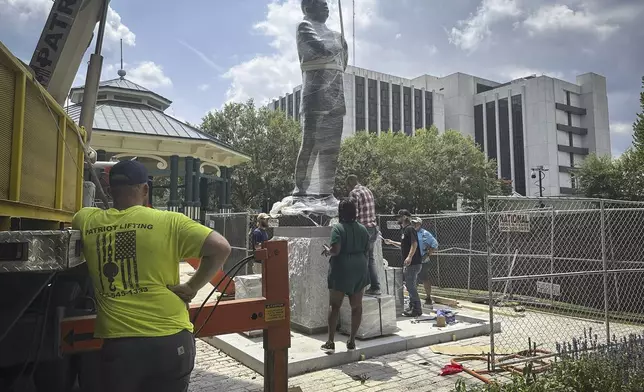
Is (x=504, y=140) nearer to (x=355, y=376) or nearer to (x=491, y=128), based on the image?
(x=491, y=128)

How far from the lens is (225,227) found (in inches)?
556

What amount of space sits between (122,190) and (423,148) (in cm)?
3372

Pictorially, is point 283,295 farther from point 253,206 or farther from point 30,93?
point 253,206

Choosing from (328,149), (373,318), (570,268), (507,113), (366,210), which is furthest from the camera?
(507,113)

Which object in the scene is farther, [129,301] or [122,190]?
[122,190]

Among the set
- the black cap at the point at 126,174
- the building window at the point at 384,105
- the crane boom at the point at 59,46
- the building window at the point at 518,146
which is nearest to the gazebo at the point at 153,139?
the crane boom at the point at 59,46

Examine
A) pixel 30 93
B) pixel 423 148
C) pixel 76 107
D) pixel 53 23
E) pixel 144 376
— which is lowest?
pixel 144 376

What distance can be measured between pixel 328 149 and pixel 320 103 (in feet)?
2.88

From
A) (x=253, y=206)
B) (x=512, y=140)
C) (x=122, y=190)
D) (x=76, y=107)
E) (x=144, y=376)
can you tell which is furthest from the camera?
(x=512, y=140)

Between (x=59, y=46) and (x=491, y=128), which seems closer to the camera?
(x=59, y=46)

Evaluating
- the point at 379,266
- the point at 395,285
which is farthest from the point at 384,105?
the point at 379,266

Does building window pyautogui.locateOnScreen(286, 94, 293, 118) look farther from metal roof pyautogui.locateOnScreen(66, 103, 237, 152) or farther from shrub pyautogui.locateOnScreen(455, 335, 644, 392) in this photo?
shrub pyautogui.locateOnScreen(455, 335, 644, 392)

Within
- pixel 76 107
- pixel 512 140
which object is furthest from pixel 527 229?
pixel 512 140

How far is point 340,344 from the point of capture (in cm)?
596
